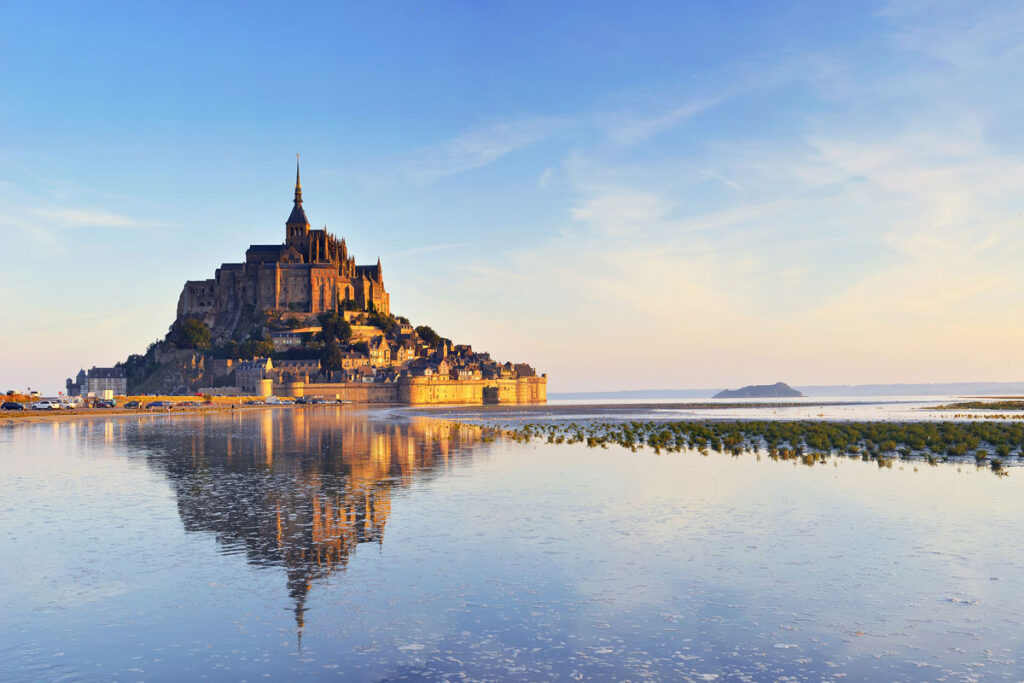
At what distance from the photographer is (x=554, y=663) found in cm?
1087

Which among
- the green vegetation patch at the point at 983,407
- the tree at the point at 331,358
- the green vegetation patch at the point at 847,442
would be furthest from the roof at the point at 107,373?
the green vegetation patch at the point at 983,407

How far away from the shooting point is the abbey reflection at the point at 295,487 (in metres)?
17.8

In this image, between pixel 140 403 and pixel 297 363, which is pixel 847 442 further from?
pixel 297 363

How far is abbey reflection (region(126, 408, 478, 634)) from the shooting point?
1778 cm

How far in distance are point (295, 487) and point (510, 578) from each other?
47.5 feet

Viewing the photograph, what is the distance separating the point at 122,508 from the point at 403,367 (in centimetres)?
16933

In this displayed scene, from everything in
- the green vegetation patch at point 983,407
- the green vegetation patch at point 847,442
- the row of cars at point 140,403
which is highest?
the row of cars at point 140,403

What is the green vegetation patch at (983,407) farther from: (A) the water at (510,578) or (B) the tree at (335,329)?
(B) the tree at (335,329)

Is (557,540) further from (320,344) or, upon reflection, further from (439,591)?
(320,344)

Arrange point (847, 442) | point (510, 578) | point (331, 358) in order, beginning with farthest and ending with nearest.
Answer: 1. point (331, 358)
2. point (847, 442)
3. point (510, 578)

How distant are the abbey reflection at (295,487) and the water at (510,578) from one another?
157 millimetres

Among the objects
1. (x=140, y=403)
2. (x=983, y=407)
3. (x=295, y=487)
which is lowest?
(x=983, y=407)

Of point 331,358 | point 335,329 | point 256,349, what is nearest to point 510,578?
point 331,358

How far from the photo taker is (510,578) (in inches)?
603
